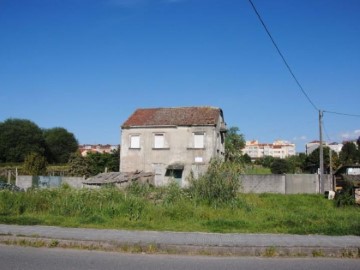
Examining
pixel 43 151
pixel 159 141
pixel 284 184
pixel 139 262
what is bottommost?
pixel 139 262

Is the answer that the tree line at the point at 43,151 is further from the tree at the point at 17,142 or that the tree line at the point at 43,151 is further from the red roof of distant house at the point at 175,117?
the red roof of distant house at the point at 175,117

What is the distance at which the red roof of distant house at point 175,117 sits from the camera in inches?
1521

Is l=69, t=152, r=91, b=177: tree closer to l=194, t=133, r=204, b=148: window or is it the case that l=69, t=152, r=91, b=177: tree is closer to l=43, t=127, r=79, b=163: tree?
l=194, t=133, r=204, b=148: window

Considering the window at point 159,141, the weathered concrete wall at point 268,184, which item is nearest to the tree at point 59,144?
the window at point 159,141

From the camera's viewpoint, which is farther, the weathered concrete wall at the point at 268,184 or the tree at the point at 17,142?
the tree at the point at 17,142

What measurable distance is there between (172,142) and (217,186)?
2233cm

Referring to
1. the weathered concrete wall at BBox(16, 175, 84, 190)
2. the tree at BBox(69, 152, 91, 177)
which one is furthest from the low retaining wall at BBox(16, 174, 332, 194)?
the tree at BBox(69, 152, 91, 177)

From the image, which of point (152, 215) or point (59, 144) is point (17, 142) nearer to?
point (59, 144)

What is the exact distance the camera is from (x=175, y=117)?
40219 mm

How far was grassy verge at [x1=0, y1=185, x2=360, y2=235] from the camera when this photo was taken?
11.1 metres

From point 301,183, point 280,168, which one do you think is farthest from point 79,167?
point 280,168

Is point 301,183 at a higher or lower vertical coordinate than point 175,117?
lower

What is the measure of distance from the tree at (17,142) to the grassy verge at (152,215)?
238ft

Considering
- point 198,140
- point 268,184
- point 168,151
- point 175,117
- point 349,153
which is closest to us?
point 268,184
